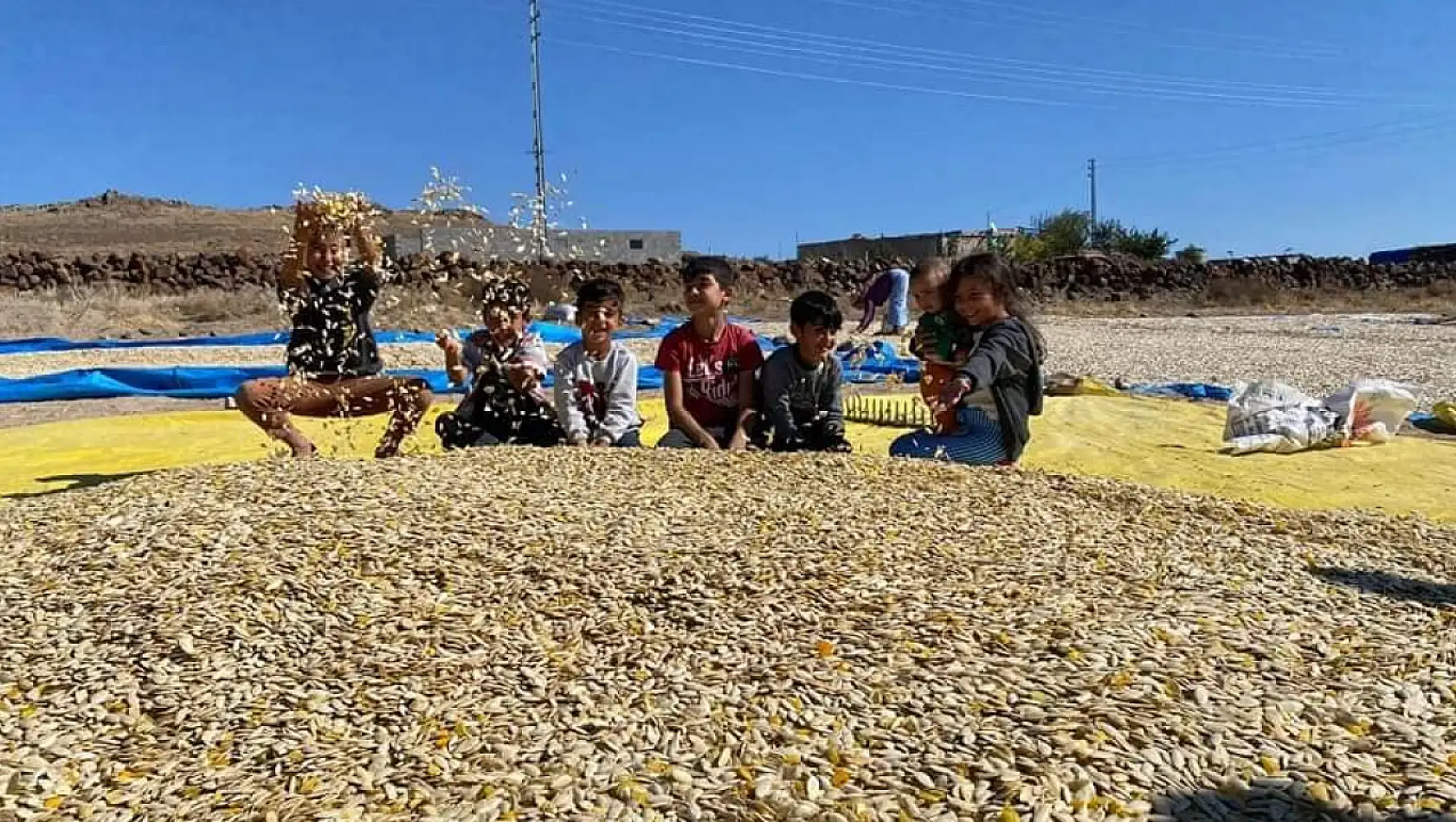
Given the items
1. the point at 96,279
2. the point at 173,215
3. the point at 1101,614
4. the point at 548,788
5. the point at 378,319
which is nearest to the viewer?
the point at 548,788

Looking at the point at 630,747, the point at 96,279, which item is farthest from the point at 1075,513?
the point at 96,279

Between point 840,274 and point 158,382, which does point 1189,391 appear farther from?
point 840,274

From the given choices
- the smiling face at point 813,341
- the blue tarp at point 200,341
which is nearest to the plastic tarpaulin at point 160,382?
the blue tarp at point 200,341

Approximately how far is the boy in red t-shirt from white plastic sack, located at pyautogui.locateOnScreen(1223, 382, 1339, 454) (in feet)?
9.07

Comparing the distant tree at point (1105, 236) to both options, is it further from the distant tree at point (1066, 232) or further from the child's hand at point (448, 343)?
the child's hand at point (448, 343)

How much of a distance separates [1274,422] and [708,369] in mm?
3125

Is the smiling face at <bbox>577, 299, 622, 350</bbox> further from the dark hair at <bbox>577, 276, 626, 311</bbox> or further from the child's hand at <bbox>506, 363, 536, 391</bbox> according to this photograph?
the child's hand at <bbox>506, 363, 536, 391</bbox>

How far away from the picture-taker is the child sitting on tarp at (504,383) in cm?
492

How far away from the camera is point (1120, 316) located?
944 inches

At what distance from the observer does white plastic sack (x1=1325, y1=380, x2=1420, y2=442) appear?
20.2 ft

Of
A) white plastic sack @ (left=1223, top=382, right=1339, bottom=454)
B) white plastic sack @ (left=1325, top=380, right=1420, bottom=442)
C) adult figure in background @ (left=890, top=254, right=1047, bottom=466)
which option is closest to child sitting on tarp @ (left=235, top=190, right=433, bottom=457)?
adult figure in background @ (left=890, top=254, right=1047, bottom=466)

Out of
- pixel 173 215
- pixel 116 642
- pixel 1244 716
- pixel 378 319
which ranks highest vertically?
pixel 173 215

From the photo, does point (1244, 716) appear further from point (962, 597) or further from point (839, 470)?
point (839, 470)

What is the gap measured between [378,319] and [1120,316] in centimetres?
1576
